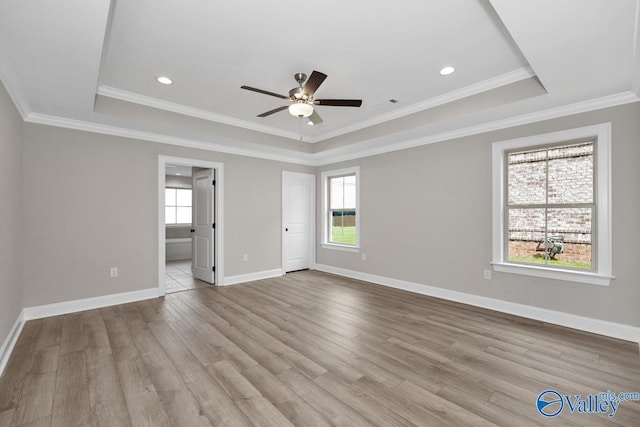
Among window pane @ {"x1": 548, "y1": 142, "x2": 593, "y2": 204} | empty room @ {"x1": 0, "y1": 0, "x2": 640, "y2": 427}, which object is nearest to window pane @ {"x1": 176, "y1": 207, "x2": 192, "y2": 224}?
empty room @ {"x1": 0, "y1": 0, "x2": 640, "y2": 427}

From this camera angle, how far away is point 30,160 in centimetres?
349

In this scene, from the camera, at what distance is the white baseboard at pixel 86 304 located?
350 centimetres

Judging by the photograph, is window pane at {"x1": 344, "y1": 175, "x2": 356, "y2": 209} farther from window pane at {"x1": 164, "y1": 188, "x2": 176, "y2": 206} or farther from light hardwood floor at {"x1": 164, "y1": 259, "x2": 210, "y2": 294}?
window pane at {"x1": 164, "y1": 188, "x2": 176, "y2": 206}

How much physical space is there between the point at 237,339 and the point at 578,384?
9.52 feet

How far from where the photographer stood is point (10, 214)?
9.30 feet

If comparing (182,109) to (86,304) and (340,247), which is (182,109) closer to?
(86,304)

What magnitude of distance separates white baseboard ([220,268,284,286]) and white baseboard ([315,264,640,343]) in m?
2.00

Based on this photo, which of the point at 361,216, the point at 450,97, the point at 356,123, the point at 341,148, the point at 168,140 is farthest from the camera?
the point at 361,216

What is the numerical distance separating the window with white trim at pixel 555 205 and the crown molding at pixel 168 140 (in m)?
3.59

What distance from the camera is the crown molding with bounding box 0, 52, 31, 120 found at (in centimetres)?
233

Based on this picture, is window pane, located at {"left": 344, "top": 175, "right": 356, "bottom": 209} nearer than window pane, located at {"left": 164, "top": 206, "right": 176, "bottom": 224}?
Yes

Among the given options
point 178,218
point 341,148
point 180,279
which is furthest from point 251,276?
point 178,218

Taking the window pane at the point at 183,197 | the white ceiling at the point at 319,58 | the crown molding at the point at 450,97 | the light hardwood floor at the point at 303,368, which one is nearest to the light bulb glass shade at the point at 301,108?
the white ceiling at the point at 319,58

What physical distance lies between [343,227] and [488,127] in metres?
3.22
